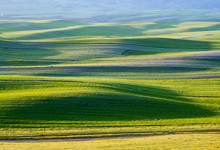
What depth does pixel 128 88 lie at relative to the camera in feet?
105

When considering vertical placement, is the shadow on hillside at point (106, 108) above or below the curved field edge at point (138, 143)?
above

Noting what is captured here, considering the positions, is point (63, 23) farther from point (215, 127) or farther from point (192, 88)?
point (215, 127)

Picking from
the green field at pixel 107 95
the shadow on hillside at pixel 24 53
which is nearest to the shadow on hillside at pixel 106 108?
the green field at pixel 107 95

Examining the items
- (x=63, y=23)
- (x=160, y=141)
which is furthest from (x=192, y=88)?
(x=63, y=23)

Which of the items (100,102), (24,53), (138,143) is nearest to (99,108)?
(100,102)

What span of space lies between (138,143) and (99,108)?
Result: 7378 millimetres

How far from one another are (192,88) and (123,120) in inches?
465

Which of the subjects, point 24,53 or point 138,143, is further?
point 24,53

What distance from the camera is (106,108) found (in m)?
26.4

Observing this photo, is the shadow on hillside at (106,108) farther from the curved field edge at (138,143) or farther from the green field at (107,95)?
the curved field edge at (138,143)

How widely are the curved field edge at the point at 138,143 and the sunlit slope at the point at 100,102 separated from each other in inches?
127

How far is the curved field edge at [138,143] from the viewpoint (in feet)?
61.5

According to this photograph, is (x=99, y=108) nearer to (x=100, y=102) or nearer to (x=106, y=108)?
(x=106, y=108)

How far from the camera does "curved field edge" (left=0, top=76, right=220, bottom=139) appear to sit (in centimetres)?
2275
